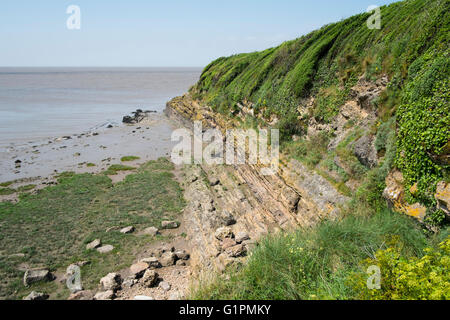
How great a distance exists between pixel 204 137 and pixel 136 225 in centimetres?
1463

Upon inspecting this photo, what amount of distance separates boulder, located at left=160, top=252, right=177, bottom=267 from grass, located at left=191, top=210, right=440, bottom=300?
6.83 meters

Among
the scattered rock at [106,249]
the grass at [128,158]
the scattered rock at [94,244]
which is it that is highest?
the grass at [128,158]

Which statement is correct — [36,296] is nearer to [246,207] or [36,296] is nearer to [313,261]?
[246,207]

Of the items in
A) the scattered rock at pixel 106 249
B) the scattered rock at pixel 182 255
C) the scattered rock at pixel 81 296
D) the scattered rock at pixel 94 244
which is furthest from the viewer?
the scattered rock at pixel 94 244

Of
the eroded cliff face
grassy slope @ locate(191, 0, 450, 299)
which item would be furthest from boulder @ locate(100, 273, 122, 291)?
grassy slope @ locate(191, 0, 450, 299)

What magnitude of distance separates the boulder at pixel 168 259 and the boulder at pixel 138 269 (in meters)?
0.81

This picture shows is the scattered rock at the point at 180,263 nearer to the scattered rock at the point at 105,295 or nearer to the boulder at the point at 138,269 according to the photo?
the boulder at the point at 138,269

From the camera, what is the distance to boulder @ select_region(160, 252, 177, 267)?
12.5m

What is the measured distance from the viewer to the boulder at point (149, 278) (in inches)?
436

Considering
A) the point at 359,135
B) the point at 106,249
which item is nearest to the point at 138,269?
the point at 106,249

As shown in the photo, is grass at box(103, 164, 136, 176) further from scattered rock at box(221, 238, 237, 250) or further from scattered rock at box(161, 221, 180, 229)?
scattered rock at box(221, 238, 237, 250)

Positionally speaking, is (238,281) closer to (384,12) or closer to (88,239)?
(88,239)

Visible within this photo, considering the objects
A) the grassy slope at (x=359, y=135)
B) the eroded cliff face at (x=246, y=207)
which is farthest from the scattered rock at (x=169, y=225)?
the grassy slope at (x=359, y=135)
